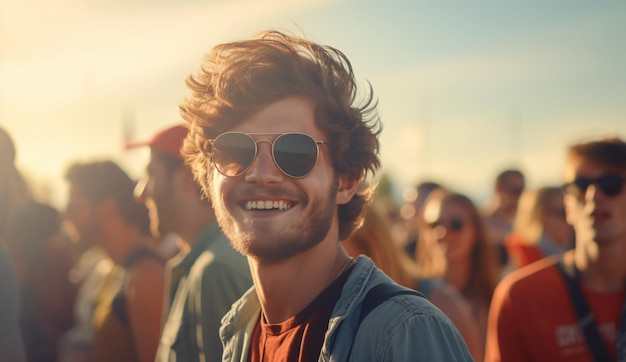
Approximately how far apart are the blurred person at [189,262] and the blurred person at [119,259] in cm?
24

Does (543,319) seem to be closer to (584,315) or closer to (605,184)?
(584,315)

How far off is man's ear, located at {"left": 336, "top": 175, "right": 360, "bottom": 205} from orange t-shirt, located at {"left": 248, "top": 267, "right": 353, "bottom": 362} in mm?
296

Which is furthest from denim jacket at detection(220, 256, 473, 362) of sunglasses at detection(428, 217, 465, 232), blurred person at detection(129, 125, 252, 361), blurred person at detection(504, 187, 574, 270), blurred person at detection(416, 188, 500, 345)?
blurred person at detection(504, 187, 574, 270)

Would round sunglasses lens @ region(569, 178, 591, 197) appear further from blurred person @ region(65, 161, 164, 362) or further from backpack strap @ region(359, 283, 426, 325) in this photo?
blurred person @ region(65, 161, 164, 362)

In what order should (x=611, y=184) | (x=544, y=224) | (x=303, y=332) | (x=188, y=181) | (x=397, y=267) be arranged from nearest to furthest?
(x=303, y=332)
(x=611, y=184)
(x=188, y=181)
(x=397, y=267)
(x=544, y=224)

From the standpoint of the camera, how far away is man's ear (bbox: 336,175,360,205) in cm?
255

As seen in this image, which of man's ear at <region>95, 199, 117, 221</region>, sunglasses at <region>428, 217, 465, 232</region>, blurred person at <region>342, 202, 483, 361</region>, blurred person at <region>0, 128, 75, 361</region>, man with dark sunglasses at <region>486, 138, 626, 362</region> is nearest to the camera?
man with dark sunglasses at <region>486, 138, 626, 362</region>

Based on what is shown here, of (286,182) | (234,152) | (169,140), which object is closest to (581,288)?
(286,182)

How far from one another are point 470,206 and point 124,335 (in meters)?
2.89

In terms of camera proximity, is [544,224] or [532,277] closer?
[532,277]

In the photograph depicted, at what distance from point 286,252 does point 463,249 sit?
3.51 metres

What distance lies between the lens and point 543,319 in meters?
3.57

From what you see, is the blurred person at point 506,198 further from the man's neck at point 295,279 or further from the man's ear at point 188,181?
the man's neck at point 295,279

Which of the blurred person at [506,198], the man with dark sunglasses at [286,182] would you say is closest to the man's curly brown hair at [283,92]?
the man with dark sunglasses at [286,182]
